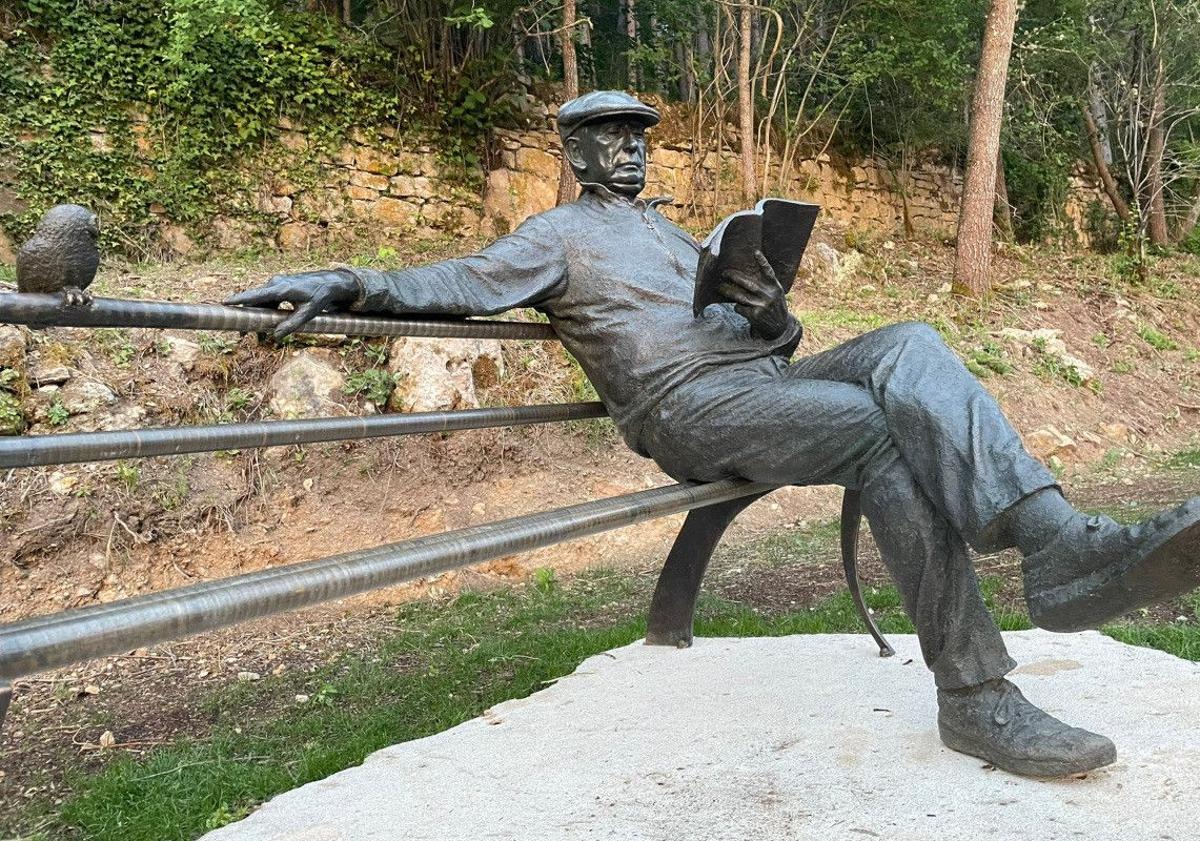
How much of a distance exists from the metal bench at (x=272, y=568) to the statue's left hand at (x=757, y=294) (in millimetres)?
403

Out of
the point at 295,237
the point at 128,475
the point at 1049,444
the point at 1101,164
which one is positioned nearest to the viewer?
the point at 128,475

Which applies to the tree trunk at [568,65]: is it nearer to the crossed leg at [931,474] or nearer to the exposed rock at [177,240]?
the exposed rock at [177,240]

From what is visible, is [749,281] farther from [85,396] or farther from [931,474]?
[85,396]

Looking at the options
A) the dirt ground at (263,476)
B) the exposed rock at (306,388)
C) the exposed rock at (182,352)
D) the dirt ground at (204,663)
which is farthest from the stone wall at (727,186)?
the dirt ground at (204,663)

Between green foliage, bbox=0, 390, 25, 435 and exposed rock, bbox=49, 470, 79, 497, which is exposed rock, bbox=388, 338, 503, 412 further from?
green foliage, bbox=0, 390, 25, 435

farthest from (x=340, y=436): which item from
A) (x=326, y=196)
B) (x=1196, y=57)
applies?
(x=1196, y=57)

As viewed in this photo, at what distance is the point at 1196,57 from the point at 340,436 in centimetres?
1318

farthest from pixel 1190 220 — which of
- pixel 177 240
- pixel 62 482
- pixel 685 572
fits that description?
pixel 62 482

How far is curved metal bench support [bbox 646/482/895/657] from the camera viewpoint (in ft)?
10.3

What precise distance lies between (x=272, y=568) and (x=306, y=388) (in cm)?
435

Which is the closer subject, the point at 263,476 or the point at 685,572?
the point at 685,572

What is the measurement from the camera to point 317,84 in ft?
29.7

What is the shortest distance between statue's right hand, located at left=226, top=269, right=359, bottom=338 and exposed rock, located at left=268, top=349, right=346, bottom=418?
363 centimetres

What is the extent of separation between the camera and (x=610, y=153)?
278cm
